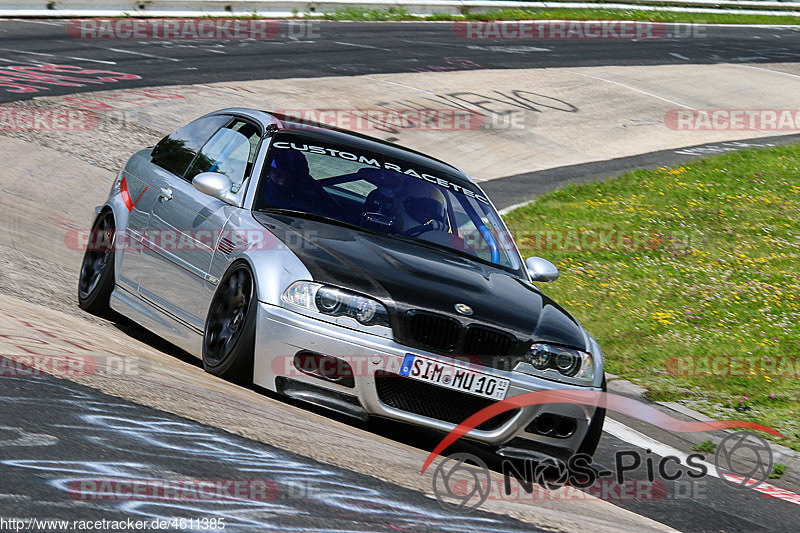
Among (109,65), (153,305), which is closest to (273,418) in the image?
(153,305)

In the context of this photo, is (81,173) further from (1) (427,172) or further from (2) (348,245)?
(2) (348,245)

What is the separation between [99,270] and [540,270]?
3.04 metres

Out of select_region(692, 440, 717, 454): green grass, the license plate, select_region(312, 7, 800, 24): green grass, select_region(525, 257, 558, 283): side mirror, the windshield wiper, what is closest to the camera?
the license plate

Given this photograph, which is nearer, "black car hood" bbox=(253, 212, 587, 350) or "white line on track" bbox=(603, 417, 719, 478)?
"black car hood" bbox=(253, 212, 587, 350)

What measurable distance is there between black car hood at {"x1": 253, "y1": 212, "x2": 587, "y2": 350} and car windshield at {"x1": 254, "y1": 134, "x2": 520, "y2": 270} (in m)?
0.23

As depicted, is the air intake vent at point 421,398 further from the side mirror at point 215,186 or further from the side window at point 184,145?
the side window at point 184,145

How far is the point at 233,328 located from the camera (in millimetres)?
5879
